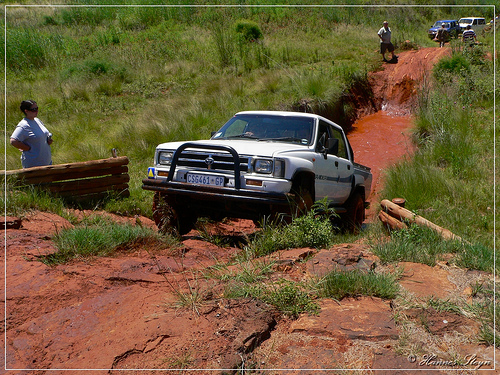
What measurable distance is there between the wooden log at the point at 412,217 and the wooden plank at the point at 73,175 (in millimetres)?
4916

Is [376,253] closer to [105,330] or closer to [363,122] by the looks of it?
[105,330]

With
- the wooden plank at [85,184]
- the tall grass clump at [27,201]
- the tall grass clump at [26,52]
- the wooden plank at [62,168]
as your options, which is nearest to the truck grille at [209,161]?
the tall grass clump at [27,201]

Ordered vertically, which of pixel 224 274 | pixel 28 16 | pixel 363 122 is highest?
pixel 28 16

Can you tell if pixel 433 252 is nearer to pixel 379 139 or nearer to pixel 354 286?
pixel 354 286

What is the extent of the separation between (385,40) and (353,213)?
48.1 ft

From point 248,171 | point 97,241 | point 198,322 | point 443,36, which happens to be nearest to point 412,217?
point 248,171

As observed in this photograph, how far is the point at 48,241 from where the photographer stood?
5.07 meters

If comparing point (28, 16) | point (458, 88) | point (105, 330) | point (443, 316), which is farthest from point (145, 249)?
point (28, 16)

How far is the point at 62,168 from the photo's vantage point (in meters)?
7.57

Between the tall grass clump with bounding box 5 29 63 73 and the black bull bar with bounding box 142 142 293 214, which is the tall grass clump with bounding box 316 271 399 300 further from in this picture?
the tall grass clump with bounding box 5 29 63 73

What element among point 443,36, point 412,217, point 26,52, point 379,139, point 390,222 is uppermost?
point 26,52

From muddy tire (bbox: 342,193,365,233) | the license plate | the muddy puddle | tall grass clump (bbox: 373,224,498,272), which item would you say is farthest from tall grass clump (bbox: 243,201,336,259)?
the muddy puddle

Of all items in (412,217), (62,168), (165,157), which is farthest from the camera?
(62,168)

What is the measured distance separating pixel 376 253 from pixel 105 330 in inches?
110
